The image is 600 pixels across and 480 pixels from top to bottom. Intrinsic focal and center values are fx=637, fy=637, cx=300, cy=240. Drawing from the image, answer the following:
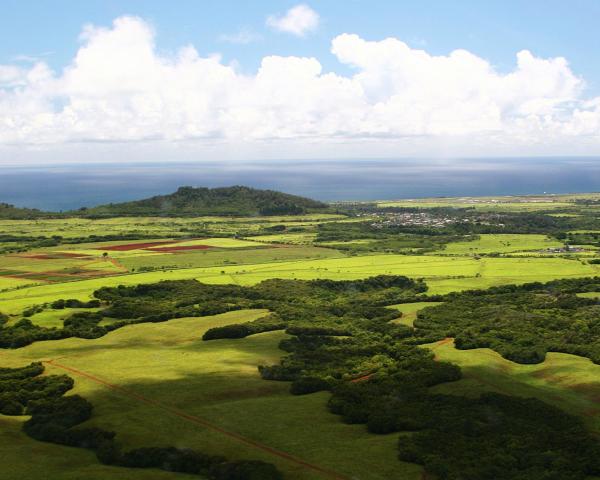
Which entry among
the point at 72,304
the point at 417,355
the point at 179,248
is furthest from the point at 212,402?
the point at 179,248

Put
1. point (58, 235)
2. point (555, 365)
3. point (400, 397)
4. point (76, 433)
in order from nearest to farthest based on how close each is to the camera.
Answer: point (76, 433)
point (400, 397)
point (555, 365)
point (58, 235)

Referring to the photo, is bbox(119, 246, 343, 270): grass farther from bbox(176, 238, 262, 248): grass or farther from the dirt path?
the dirt path

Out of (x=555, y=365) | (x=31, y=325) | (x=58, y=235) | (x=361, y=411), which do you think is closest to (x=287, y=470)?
(x=361, y=411)

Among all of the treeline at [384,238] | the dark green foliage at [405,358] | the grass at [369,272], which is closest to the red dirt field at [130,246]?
the grass at [369,272]

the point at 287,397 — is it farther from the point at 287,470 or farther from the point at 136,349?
the point at 136,349

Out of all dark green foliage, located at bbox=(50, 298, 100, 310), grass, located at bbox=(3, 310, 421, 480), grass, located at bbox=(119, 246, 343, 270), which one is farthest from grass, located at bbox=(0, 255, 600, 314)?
grass, located at bbox=(3, 310, 421, 480)
